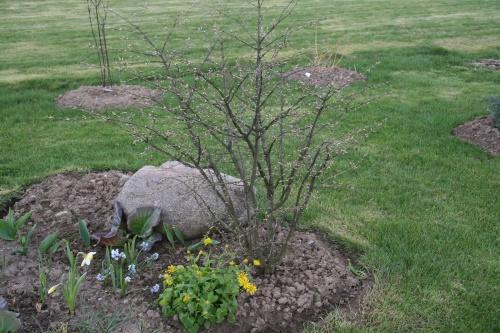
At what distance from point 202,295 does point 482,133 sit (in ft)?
14.4

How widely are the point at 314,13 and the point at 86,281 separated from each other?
41.6 feet

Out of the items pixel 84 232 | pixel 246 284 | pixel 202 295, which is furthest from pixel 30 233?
pixel 246 284

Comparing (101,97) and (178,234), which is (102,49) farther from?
(178,234)

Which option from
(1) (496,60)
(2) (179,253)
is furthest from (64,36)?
(2) (179,253)

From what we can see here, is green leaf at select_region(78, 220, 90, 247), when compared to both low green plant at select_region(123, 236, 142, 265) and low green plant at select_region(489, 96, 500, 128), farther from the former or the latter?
low green plant at select_region(489, 96, 500, 128)

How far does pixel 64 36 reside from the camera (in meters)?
12.5

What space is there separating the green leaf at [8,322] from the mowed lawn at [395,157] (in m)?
1.14

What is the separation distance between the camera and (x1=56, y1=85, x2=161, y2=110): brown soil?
7.18m

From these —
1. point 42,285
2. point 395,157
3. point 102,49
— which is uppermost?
point 102,49

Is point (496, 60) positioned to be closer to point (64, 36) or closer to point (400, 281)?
point (400, 281)

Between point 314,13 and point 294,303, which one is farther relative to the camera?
point 314,13

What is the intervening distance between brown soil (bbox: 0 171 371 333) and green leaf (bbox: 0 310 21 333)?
13 centimetres

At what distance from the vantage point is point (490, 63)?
9703 mm

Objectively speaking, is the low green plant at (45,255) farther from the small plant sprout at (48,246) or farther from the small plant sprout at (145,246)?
the small plant sprout at (145,246)
